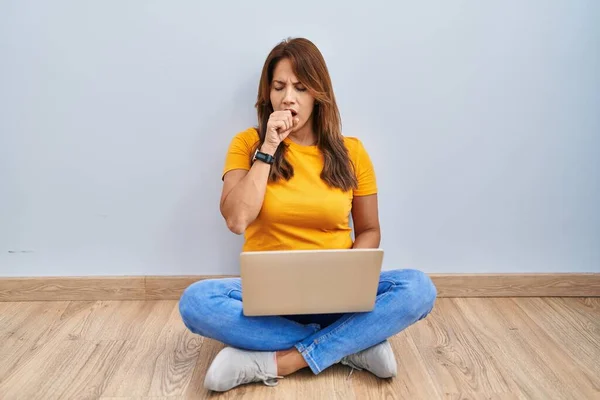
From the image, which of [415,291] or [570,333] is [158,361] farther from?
[570,333]

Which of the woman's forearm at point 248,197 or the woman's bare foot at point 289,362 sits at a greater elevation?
the woman's forearm at point 248,197

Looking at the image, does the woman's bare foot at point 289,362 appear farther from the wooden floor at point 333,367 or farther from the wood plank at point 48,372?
the wood plank at point 48,372

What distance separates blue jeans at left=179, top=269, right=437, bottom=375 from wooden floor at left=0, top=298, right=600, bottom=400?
0.27 feet

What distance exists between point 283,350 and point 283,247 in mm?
283

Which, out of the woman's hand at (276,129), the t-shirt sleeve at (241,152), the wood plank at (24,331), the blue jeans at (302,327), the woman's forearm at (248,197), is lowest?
the wood plank at (24,331)

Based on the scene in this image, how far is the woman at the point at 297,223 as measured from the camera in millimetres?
1523

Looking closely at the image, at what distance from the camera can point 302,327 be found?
157 centimetres

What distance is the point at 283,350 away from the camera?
1.55 meters

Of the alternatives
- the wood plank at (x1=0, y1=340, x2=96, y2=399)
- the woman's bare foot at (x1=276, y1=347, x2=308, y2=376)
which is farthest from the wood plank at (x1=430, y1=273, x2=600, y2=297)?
the wood plank at (x1=0, y1=340, x2=96, y2=399)

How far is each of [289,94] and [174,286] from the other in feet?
2.66

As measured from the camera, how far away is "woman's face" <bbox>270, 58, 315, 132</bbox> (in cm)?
164

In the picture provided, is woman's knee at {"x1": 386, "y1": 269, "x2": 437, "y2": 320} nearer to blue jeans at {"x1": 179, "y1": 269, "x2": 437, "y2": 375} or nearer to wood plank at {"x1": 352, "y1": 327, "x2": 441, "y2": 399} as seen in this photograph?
blue jeans at {"x1": 179, "y1": 269, "x2": 437, "y2": 375}

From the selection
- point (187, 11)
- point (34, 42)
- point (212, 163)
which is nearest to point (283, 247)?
point (212, 163)

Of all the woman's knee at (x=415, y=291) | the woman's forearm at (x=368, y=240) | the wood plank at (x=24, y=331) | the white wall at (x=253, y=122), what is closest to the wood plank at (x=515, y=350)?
the white wall at (x=253, y=122)
